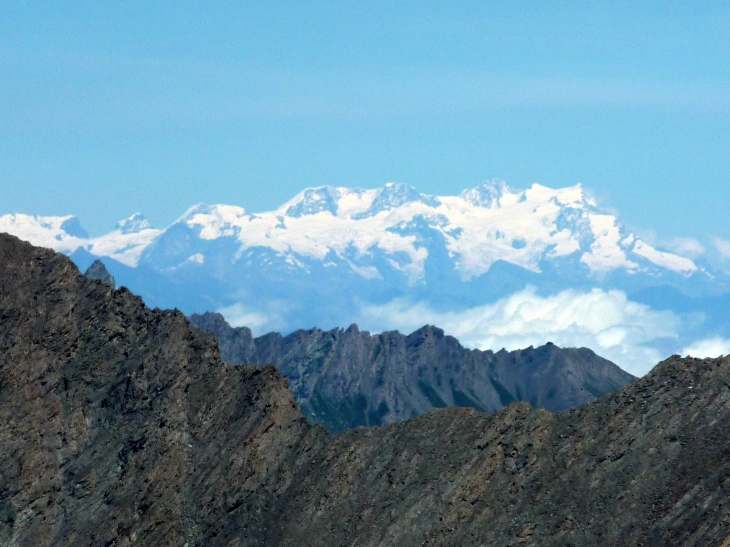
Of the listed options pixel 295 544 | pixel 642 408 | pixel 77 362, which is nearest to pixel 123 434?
pixel 77 362

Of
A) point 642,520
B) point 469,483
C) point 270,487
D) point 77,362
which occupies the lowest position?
point 642,520

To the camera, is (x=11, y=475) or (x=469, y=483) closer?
(x=469, y=483)

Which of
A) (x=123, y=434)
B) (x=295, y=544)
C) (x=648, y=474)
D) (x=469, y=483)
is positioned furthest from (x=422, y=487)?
(x=123, y=434)

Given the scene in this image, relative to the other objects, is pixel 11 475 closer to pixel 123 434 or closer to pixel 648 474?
pixel 123 434

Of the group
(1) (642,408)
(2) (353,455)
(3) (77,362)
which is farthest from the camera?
(3) (77,362)

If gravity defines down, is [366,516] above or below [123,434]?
below

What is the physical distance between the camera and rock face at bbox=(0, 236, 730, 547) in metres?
158

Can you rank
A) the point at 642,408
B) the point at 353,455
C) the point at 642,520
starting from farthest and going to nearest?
the point at 353,455 < the point at 642,408 < the point at 642,520

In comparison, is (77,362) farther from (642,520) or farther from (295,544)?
(642,520)

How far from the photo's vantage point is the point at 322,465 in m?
181

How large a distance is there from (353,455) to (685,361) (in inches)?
1848

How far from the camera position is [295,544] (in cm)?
17025

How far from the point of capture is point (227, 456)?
185250mm

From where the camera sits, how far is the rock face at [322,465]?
158m
